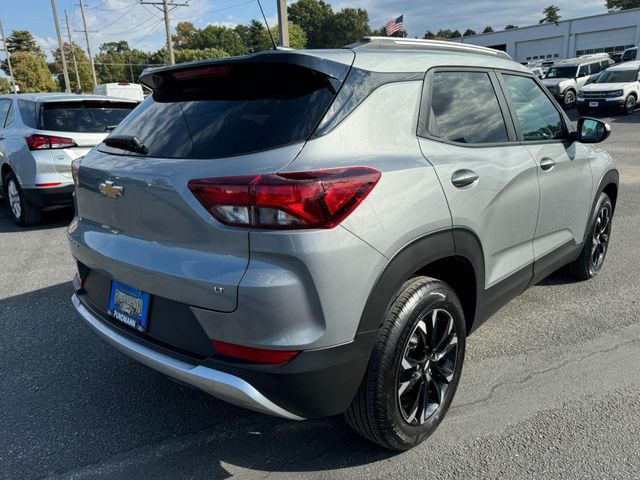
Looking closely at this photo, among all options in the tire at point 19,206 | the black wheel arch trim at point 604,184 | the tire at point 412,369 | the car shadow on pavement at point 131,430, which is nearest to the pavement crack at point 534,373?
the tire at point 412,369

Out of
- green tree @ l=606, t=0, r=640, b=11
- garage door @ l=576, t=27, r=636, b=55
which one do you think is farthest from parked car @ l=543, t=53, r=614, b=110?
green tree @ l=606, t=0, r=640, b=11

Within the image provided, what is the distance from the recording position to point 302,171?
1.96 meters

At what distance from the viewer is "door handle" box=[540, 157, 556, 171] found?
128 inches

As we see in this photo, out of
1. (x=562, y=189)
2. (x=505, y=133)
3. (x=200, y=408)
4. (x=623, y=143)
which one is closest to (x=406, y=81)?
(x=505, y=133)

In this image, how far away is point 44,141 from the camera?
6441mm

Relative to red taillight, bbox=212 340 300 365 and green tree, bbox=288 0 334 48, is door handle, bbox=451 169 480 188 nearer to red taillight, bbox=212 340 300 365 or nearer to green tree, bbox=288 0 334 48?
red taillight, bbox=212 340 300 365

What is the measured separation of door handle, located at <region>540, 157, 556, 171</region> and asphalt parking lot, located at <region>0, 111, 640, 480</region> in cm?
116

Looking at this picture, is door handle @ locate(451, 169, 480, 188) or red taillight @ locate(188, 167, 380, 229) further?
door handle @ locate(451, 169, 480, 188)


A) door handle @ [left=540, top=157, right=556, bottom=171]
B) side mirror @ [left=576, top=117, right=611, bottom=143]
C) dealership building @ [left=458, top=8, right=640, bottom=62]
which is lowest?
door handle @ [left=540, top=157, right=556, bottom=171]

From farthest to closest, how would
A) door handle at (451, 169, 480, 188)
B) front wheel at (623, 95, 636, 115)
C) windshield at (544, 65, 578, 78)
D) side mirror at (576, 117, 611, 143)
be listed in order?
windshield at (544, 65, 578, 78) → front wheel at (623, 95, 636, 115) → side mirror at (576, 117, 611, 143) → door handle at (451, 169, 480, 188)

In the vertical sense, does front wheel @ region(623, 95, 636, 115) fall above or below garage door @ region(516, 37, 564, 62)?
below

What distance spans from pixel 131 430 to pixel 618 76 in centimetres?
2235

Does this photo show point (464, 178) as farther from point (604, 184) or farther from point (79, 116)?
point (79, 116)

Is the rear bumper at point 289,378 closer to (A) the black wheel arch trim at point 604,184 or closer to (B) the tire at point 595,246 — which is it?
(A) the black wheel arch trim at point 604,184
